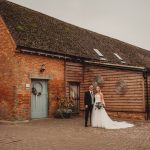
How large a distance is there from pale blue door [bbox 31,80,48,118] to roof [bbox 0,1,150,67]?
2.27 m

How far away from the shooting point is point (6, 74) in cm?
1738

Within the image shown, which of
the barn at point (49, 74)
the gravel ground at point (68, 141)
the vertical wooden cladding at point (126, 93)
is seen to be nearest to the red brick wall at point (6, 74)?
the barn at point (49, 74)

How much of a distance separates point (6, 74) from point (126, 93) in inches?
297

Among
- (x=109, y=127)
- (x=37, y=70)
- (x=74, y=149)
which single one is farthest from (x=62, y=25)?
(x=74, y=149)

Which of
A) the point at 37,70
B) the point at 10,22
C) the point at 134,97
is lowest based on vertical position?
the point at 134,97

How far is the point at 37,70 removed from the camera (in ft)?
59.1

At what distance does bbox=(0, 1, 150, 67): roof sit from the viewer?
59.1 feet

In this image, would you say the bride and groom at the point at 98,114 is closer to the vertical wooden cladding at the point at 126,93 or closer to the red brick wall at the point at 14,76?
the vertical wooden cladding at the point at 126,93

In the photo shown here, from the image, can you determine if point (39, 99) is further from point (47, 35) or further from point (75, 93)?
point (47, 35)

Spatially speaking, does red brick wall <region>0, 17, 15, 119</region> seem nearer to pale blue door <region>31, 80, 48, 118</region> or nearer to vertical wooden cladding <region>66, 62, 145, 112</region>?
pale blue door <region>31, 80, 48, 118</region>

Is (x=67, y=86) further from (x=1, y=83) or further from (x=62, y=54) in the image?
(x=1, y=83)

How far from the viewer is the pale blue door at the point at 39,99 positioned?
711 inches

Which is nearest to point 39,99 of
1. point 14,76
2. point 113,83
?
point 14,76

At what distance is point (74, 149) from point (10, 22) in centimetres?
1148
